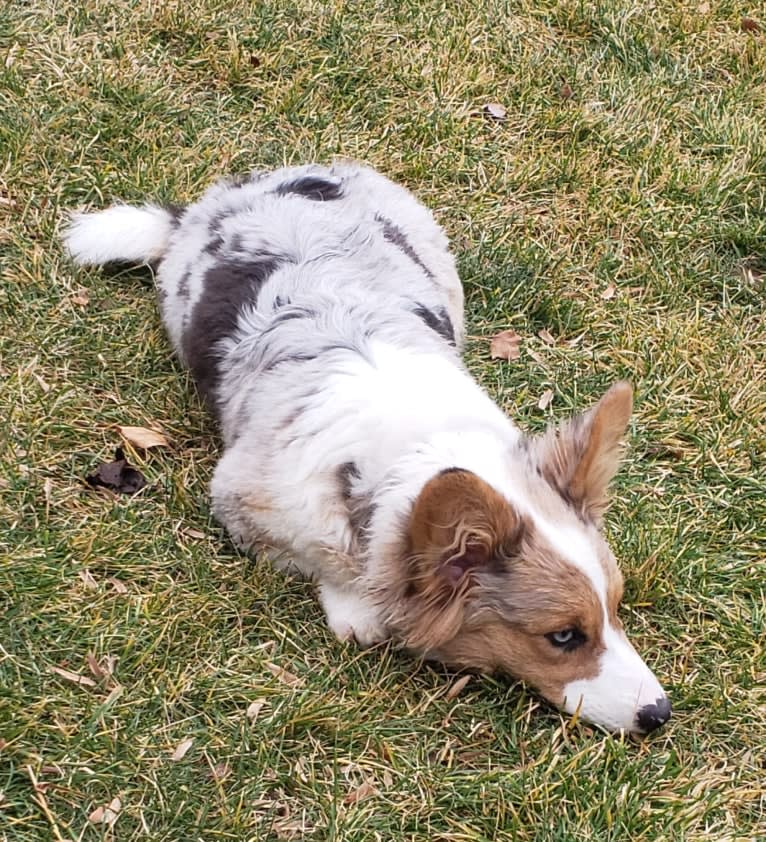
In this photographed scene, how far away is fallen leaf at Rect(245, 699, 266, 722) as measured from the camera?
321cm

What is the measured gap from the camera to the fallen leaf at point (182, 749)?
10.1 ft

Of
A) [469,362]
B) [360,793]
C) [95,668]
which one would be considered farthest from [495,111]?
[360,793]

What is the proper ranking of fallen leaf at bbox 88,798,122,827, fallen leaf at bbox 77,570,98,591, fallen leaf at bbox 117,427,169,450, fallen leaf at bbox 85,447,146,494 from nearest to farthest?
fallen leaf at bbox 88,798,122,827 < fallen leaf at bbox 77,570,98,591 < fallen leaf at bbox 85,447,146,494 < fallen leaf at bbox 117,427,169,450

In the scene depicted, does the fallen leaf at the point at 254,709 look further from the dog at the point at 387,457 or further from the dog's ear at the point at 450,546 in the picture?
the dog's ear at the point at 450,546

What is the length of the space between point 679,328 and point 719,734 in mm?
2145

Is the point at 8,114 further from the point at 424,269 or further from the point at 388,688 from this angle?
the point at 388,688

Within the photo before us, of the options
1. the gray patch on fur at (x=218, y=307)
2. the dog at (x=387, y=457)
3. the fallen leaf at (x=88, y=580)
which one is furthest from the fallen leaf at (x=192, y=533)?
the gray patch on fur at (x=218, y=307)

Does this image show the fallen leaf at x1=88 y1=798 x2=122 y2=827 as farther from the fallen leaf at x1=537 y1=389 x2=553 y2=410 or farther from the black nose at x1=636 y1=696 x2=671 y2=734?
the fallen leaf at x1=537 y1=389 x2=553 y2=410

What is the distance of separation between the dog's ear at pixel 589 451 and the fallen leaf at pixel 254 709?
1104 millimetres

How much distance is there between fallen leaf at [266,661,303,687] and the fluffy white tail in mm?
2111

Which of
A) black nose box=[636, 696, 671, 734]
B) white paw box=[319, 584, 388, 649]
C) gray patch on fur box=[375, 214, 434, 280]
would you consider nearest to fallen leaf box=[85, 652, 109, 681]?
white paw box=[319, 584, 388, 649]

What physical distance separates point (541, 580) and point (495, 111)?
3.71 m

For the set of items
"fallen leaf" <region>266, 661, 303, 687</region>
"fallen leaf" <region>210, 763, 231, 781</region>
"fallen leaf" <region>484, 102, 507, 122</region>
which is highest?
"fallen leaf" <region>484, 102, 507, 122</region>

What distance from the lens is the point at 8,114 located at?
210 inches
